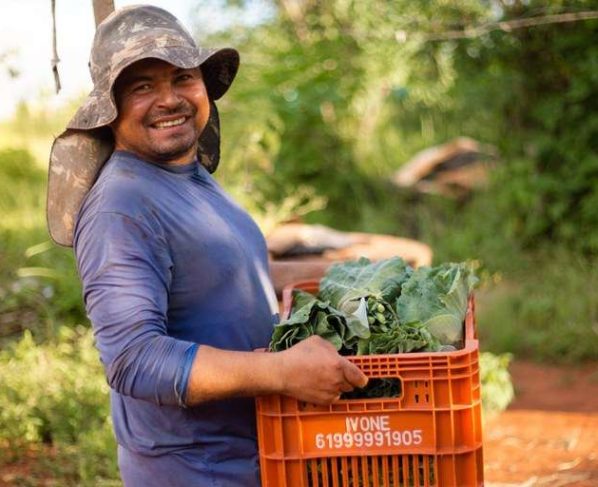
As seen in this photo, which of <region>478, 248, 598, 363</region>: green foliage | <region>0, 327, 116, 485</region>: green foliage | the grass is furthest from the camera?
<region>478, 248, 598, 363</region>: green foliage

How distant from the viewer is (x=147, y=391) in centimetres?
254

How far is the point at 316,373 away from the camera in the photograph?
2484 mm

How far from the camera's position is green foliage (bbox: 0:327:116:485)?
17.3 feet

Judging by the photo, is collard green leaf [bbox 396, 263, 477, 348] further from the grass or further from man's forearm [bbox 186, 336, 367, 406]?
the grass

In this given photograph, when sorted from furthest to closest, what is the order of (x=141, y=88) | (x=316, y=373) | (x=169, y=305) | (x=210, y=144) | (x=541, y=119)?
(x=541, y=119) < (x=210, y=144) < (x=141, y=88) < (x=169, y=305) < (x=316, y=373)

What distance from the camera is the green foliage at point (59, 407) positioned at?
5273 mm

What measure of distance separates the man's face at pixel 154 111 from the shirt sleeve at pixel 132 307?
32 centimetres

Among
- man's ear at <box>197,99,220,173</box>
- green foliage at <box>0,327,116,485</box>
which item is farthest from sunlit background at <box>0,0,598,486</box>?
man's ear at <box>197,99,220,173</box>

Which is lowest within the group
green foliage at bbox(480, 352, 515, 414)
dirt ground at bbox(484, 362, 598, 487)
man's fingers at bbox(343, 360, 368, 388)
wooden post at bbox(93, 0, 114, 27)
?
dirt ground at bbox(484, 362, 598, 487)

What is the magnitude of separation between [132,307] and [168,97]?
0.66 m

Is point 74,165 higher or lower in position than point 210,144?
lower

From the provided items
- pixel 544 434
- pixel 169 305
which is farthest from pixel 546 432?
pixel 169 305

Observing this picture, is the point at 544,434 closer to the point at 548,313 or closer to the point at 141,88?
the point at 548,313

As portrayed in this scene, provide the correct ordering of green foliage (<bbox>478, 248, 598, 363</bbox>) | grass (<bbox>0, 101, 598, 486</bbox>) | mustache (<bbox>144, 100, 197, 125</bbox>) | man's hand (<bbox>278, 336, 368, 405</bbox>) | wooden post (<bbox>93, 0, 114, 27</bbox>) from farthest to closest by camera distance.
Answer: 1. green foliage (<bbox>478, 248, 598, 363</bbox>)
2. grass (<bbox>0, 101, 598, 486</bbox>)
3. wooden post (<bbox>93, 0, 114, 27</bbox>)
4. mustache (<bbox>144, 100, 197, 125</bbox>)
5. man's hand (<bbox>278, 336, 368, 405</bbox>)
